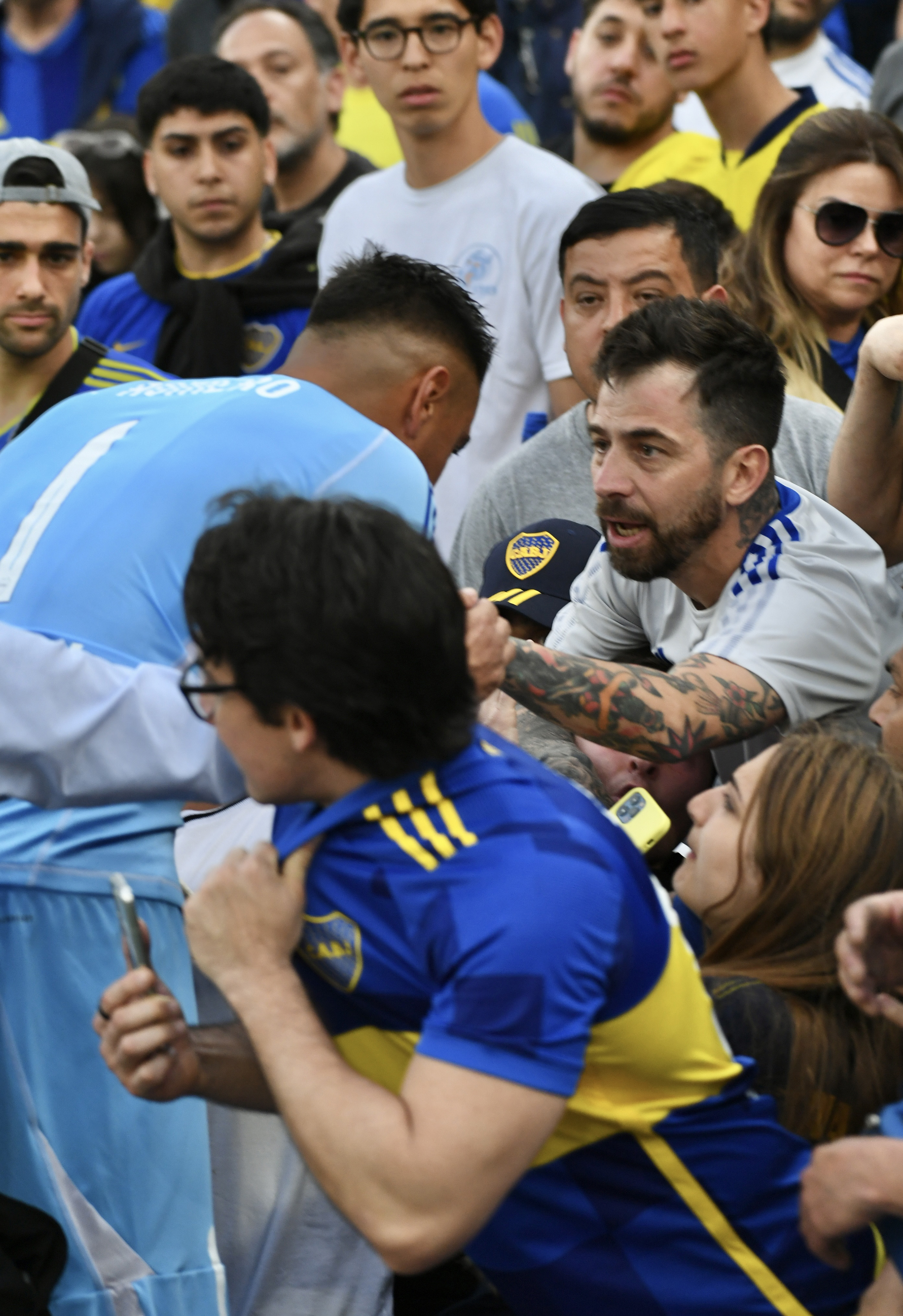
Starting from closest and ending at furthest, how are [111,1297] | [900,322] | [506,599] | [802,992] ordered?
[802,992] < [111,1297] < [900,322] < [506,599]

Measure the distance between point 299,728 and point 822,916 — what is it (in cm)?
80

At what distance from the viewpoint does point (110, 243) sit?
6.38 meters

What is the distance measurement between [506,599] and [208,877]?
166 centimetres

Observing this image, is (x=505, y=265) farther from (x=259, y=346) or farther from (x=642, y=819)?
(x=642, y=819)

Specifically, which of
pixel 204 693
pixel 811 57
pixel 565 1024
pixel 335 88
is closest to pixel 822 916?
pixel 565 1024

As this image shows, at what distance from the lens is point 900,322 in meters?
2.88

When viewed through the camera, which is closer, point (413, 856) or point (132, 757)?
point (413, 856)

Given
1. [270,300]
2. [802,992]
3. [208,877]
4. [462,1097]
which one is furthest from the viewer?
[270,300]

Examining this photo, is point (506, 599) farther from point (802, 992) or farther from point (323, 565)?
point (323, 565)

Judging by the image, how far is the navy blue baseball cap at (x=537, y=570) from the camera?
3326 millimetres

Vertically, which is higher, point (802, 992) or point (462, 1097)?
point (462, 1097)

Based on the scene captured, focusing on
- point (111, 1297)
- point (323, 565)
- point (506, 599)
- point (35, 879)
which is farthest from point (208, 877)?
point (506, 599)

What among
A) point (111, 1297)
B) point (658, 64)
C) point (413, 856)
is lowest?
point (111, 1297)

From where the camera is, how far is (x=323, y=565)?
5.37ft
